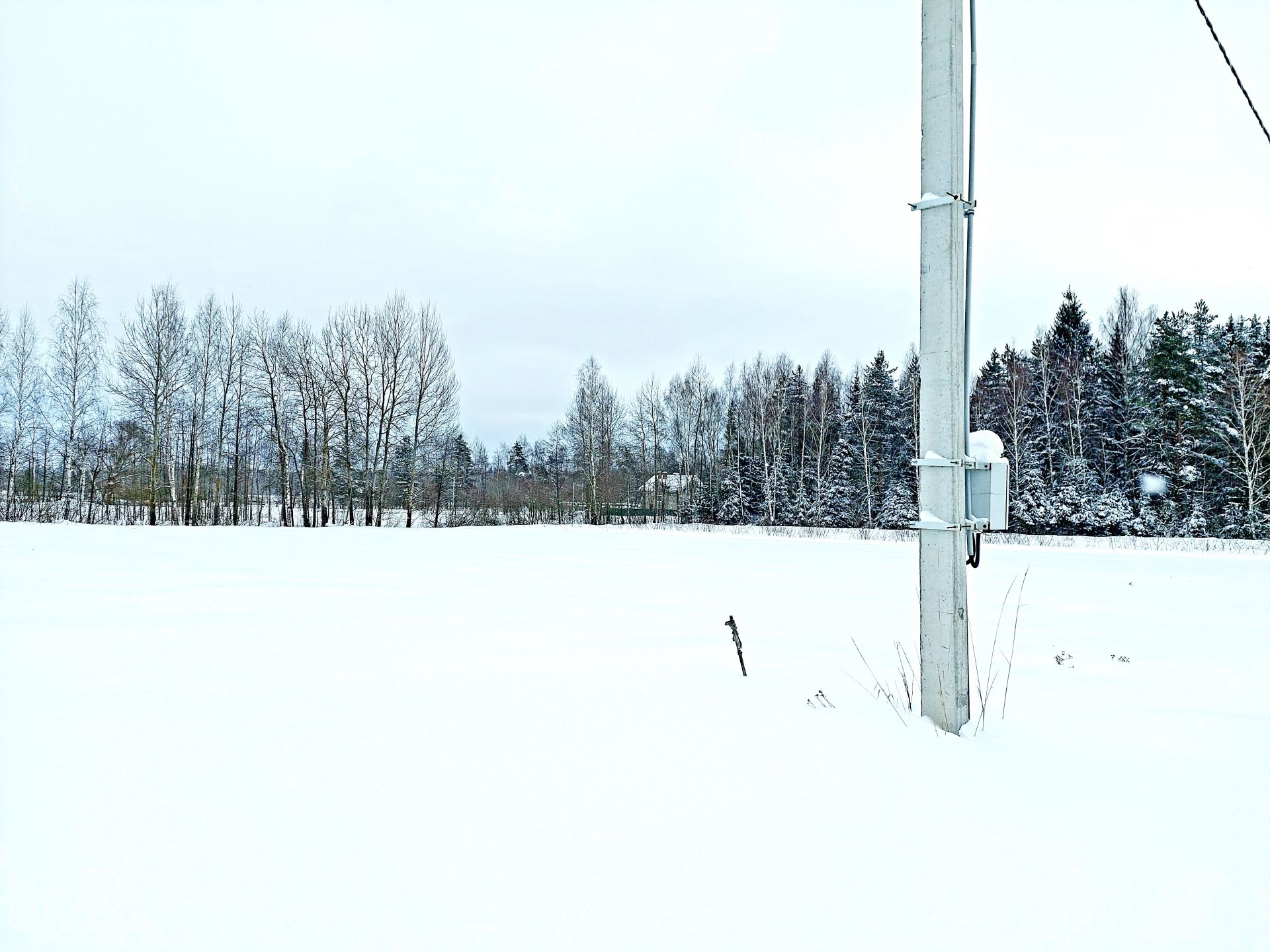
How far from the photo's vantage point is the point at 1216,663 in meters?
3.44

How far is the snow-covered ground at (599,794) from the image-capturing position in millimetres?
1244

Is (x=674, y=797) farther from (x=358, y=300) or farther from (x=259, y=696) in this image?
(x=358, y=300)

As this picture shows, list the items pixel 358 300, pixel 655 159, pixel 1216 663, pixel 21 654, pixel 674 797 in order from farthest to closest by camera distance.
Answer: pixel 358 300, pixel 655 159, pixel 1216 663, pixel 21 654, pixel 674 797

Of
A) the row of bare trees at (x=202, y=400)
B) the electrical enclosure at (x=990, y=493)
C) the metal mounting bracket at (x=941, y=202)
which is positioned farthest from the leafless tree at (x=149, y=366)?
the electrical enclosure at (x=990, y=493)

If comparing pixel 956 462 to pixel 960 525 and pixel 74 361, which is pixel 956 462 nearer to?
pixel 960 525

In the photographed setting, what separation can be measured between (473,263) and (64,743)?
22.0 metres

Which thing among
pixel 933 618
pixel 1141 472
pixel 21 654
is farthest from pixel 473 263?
pixel 1141 472

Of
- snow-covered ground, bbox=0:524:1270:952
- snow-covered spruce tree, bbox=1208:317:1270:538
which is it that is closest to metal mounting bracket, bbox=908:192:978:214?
snow-covered ground, bbox=0:524:1270:952

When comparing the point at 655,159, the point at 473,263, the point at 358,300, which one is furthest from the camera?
the point at 358,300

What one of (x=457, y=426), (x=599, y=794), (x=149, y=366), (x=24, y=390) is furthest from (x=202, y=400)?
(x=599, y=794)

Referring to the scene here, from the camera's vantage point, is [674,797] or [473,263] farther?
[473,263]

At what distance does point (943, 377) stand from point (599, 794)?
1.62 m

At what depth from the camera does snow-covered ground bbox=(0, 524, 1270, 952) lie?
124cm

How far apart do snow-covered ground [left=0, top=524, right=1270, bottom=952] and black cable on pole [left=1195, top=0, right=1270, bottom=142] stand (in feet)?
8.24
